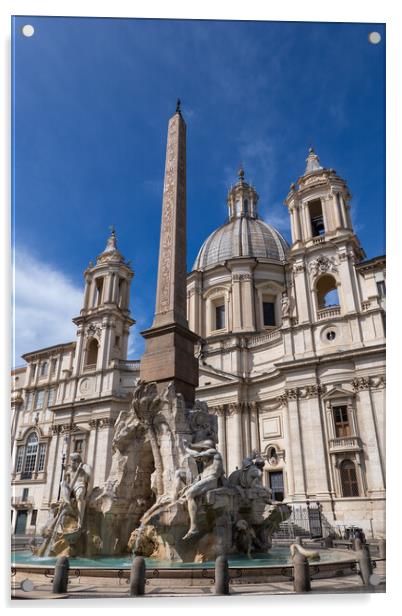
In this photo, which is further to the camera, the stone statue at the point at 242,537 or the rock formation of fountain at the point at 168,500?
the stone statue at the point at 242,537

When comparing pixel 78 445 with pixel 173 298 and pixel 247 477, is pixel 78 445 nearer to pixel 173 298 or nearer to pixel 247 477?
pixel 173 298

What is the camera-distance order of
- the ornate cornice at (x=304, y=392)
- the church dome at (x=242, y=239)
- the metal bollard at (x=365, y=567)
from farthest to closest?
the church dome at (x=242, y=239), the ornate cornice at (x=304, y=392), the metal bollard at (x=365, y=567)

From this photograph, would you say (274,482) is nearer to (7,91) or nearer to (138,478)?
(138,478)

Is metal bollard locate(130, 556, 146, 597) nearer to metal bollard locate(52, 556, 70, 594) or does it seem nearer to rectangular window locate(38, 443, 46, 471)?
metal bollard locate(52, 556, 70, 594)

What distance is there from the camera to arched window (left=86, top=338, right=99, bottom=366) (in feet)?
135

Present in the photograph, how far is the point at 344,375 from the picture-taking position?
1074 inches

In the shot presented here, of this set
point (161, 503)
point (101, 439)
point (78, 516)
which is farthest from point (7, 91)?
point (101, 439)

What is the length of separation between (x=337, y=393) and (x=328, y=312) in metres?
5.45

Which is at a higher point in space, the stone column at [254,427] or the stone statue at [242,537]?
the stone column at [254,427]

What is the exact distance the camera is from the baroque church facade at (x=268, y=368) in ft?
84.4

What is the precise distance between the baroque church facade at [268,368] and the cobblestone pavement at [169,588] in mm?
11742

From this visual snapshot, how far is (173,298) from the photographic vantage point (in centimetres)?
1323

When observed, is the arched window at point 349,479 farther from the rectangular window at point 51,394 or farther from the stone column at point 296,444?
the rectangular window at point 51,394

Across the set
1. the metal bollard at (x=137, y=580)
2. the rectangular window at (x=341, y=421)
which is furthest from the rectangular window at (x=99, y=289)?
the metal bollard at (x=137, y=580)
